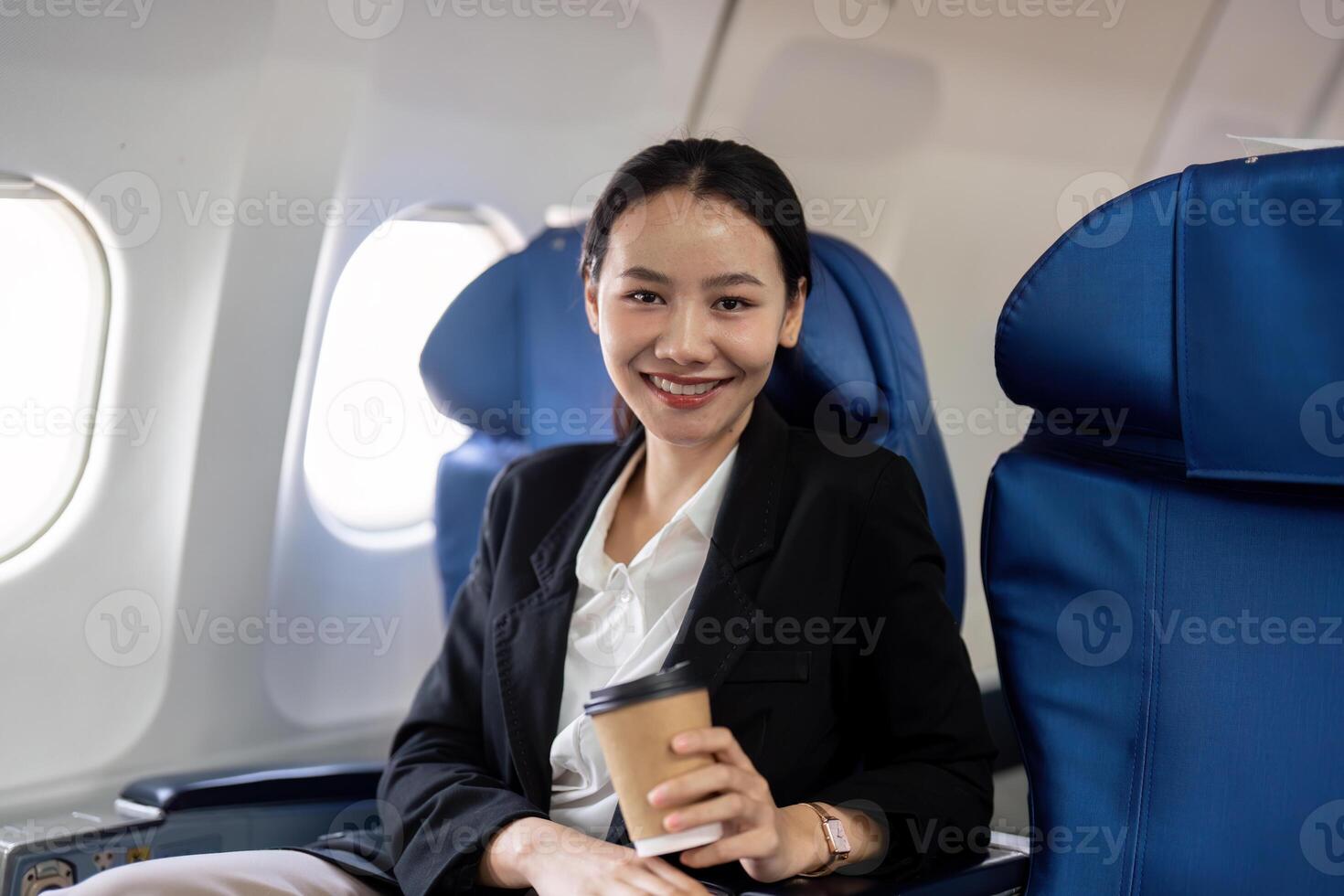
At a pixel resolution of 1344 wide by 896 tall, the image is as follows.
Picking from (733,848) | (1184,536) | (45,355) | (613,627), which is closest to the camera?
(733,848)

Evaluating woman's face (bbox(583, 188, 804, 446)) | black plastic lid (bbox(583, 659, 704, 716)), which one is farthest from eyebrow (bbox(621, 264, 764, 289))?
black plastic lid (bbox(583, 659, 704, 716))

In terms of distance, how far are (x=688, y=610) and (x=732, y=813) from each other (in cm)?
47

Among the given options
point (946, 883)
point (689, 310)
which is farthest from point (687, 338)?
point (946, 883)

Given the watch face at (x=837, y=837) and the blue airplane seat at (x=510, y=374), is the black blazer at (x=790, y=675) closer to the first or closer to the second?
the watch face at (x=837, y=837)

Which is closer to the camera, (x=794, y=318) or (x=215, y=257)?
(x=794, y=318)

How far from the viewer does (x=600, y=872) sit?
1.58 metres

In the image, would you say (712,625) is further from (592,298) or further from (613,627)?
(592,298)

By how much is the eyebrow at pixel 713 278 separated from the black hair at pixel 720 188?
0.08 metres

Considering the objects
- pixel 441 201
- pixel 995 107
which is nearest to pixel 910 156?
pixel 995 107

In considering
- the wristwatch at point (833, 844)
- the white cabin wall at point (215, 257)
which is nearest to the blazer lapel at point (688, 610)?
the wristwatch at point (833, 844)

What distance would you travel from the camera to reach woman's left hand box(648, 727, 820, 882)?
1258 millimetres

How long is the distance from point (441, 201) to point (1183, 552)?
1932mm

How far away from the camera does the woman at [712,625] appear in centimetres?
168

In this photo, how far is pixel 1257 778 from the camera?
147cm
